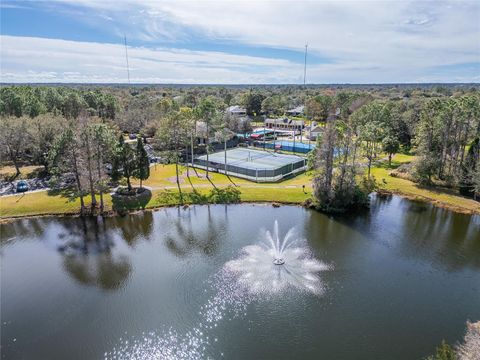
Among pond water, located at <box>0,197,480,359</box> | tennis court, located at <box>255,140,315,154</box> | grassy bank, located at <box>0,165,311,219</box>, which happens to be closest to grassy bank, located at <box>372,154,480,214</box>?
pond water, located at <box>0,197,480,359</box>

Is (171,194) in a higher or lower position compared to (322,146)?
lower

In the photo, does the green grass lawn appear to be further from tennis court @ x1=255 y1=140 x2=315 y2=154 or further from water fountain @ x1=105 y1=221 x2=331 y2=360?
tennis court @ x1=255 y1=140 x2=315 y2=154

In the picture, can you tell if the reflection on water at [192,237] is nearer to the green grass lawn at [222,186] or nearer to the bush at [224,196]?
the bush at [224,196]

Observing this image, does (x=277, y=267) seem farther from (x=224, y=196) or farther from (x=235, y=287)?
(x=224, y=196)

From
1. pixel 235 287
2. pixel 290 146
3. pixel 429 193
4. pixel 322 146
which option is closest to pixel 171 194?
pixel 322 146

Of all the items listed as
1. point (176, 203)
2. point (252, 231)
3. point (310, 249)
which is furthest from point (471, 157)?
point (176, 203)
